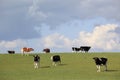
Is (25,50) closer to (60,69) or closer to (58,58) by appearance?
(58,58)

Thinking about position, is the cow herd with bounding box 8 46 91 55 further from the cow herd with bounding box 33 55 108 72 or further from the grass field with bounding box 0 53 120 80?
the cow herd with bounding box 33 55 108 72

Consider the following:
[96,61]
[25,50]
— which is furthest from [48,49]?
[96,61]

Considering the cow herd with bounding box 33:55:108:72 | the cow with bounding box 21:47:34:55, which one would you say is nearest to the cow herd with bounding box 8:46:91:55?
the cow with bounding box 21:47:34:55

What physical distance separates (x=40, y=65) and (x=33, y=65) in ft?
4.00

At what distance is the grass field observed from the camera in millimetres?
46906

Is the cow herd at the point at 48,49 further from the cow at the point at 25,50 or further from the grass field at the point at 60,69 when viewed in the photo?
the grass field at the point at 60,69

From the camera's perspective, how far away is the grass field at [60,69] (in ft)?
154

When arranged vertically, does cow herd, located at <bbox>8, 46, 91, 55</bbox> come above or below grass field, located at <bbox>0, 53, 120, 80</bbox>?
above

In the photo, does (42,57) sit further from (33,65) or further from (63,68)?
Result: (63,68)

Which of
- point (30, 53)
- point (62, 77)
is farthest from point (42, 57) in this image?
point (62, 77)

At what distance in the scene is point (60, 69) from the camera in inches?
2098

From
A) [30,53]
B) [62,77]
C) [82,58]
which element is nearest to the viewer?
[62,77]

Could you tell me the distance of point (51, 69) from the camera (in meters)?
53.6

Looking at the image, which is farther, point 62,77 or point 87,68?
point 87,68
